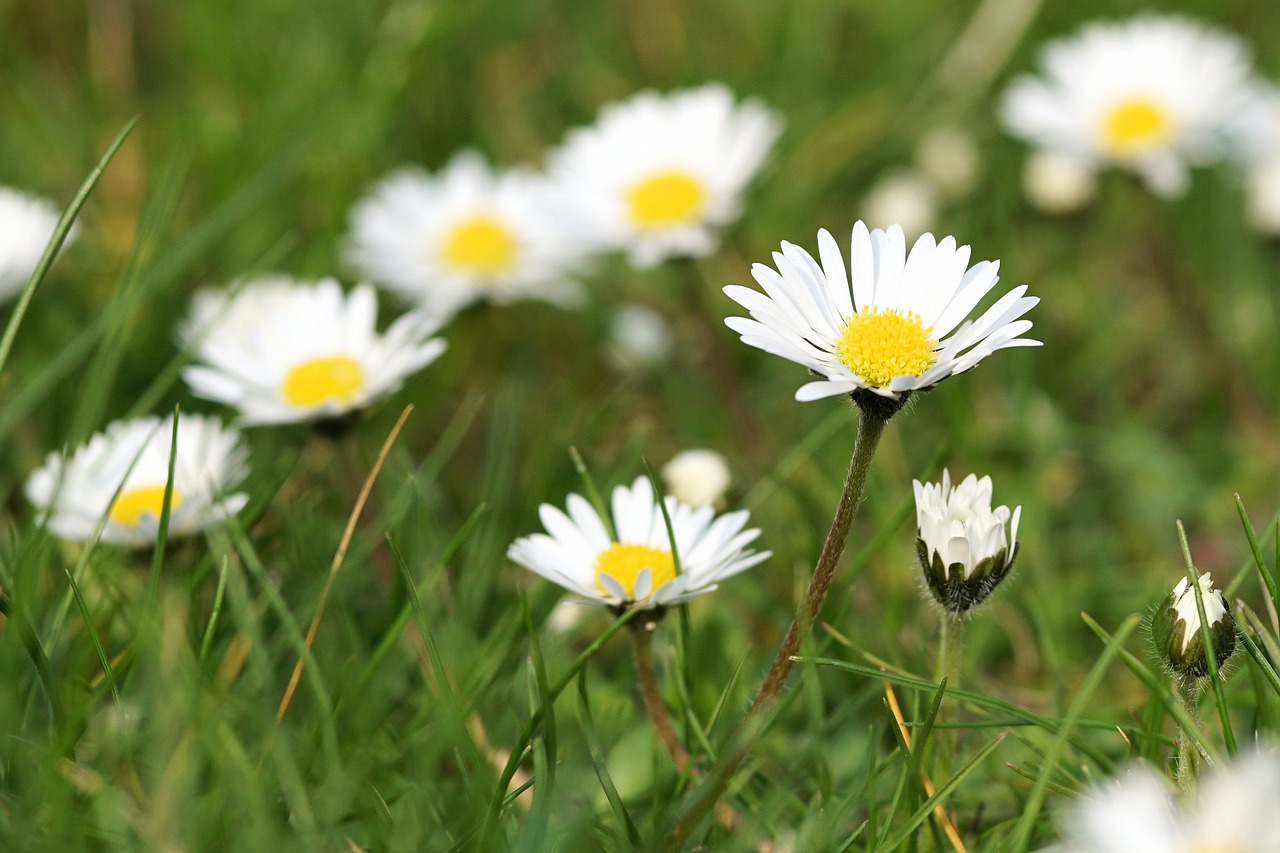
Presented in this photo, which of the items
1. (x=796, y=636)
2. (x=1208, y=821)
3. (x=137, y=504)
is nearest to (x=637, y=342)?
(x=137, y=504)

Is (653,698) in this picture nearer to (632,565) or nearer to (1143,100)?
(632,565)

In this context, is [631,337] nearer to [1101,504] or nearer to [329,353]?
[329,353]

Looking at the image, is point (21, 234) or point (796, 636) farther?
point (21, 234)

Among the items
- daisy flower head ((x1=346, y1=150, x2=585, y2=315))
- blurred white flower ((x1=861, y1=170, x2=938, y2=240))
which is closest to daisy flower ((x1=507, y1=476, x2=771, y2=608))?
daisy flower head ((x1=346, y1=150, x2=585, y2=315))

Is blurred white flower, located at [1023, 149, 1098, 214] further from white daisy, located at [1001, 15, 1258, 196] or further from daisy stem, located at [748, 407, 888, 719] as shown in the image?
daisy stem, located at [748, 407, 888, 719]

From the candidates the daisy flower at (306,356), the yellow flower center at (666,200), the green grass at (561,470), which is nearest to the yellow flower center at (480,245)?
the green grass at (561,470)

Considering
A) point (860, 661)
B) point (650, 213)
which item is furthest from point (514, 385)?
point (860, 661)
